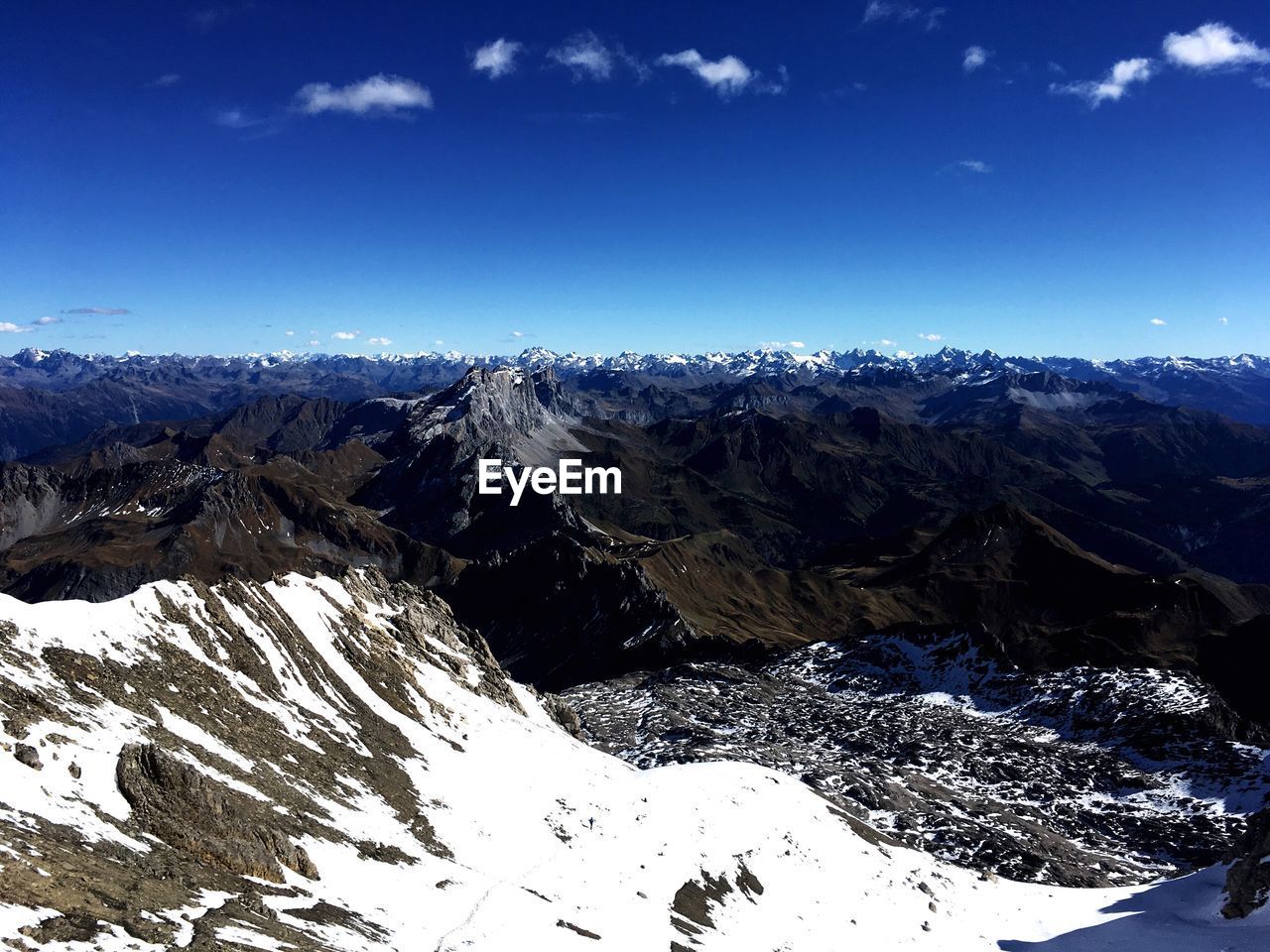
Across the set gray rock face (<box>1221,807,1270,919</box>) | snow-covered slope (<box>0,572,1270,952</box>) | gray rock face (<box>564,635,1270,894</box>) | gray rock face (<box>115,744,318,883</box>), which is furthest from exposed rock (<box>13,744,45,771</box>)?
gray rock face (<box>564,635,1270,894</box>)

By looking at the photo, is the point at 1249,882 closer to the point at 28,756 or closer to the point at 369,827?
the point at 369,827

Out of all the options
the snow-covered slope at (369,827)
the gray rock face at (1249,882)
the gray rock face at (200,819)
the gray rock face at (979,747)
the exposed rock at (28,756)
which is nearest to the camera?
the snow-covered slope at (369,827)

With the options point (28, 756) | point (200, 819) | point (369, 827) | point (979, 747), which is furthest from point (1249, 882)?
point (28, 756)

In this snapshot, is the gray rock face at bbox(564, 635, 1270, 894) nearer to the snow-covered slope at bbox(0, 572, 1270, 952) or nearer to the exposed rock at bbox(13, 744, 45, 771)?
the snow-covered slope at bbox(0, 572, 1270, 952)

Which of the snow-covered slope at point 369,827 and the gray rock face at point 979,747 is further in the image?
the gray rock face at point 979,747

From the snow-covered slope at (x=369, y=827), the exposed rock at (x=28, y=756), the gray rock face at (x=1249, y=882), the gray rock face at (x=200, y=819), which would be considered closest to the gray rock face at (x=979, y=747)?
the snow-covered slope at (x=369, y=827)

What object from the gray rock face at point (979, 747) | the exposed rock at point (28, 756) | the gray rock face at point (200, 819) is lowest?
the gray rock face at point (979, 747)

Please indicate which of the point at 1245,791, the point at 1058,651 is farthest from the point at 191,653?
the point at 1058,651

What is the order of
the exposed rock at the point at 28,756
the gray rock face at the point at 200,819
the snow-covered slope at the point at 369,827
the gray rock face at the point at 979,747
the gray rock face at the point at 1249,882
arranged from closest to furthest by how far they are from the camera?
the snow-covered slope at the point at 369,827 < the exposed rock at the point at 28,756 < the gray rock face at the point at 200,819 < the gray rock face at the point at 1249,882 < the gray rock face at the point at 979,747

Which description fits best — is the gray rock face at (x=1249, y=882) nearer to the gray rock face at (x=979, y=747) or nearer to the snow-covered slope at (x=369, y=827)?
the snow-covered slope at (x=369, y=827)
